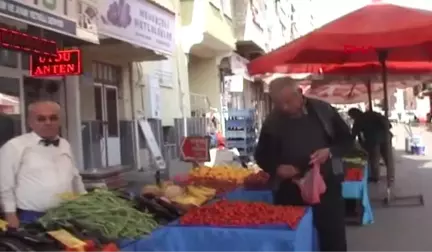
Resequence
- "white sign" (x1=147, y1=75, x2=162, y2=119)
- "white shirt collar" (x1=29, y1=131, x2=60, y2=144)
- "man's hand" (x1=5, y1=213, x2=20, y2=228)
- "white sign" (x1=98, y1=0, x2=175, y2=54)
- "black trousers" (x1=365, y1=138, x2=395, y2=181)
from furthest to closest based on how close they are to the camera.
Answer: "white sign" (x1=147, y1=75, x2=162, y2=119) < "black trousers" (x1=365, y1=138, x2=395, y2=181) < "white sign" (x1=98, y1=0, x2=175, y2=54) < "white shirt collar" (x1=29, y1=131, x2=60, y2=144) < "man's hand" (x1=5, y1=213, x2=20, y2=228)

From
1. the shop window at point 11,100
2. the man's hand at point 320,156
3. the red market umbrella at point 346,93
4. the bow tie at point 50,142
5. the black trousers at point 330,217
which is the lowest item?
the black trousers at point 330,217

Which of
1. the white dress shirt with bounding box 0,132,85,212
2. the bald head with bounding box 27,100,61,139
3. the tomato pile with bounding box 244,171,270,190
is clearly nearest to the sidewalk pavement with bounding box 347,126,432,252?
the tomato pile with bounding box 244,171,270,190

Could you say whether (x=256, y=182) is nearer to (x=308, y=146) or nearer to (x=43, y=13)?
(x=308, y=146)

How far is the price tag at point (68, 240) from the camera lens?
3848mm

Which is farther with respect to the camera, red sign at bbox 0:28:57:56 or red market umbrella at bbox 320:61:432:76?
red market umbrella at bbox 320:61:432:76

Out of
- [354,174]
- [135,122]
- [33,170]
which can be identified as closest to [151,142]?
[135,122]

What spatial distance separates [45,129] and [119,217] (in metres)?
0.86

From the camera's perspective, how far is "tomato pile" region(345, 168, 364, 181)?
31.0 ft

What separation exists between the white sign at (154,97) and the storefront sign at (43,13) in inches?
328

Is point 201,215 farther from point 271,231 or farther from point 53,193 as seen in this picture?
point 53,193

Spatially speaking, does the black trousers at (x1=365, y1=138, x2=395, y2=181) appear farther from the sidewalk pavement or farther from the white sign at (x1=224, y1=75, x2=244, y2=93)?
the white sign at (x1=224, y1=75, x2=244, y2=93)

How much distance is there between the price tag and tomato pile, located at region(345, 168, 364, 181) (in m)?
6.07

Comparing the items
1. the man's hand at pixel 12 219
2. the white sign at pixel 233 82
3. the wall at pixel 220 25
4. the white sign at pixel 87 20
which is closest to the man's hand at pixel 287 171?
the man's hand at pixel 12 219

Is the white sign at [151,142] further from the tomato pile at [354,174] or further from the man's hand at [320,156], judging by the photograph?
the man's hand at [320,156]
